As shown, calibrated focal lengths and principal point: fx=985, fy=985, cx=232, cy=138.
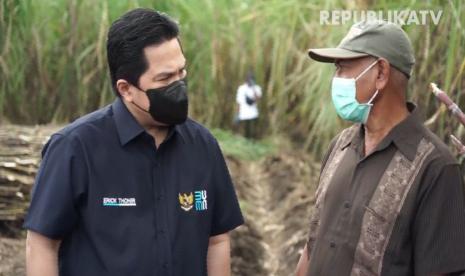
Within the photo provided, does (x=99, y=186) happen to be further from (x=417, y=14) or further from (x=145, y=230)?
(x=417, y=14)

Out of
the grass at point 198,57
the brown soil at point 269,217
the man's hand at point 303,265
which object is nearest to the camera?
the man's hand at point 303,265

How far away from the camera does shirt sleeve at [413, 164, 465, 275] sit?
2.71 m

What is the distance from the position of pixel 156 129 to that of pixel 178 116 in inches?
3.9

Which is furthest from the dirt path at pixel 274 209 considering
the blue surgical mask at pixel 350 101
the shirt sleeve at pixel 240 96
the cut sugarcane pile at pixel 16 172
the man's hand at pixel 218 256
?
the blue surgical mask at pixel 350 101

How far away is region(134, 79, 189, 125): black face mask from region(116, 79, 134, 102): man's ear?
63 millimetres

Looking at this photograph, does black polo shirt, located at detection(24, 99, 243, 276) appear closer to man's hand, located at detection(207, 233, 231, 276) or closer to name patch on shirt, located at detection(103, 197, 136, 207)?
name patch on shirt, located at detection(103, 197, 136, 207)

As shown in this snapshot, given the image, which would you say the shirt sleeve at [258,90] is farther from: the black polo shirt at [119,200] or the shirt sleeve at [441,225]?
the shirt sleeve at [441,225]

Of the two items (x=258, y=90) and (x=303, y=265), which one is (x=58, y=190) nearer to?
(x=303, y=265)

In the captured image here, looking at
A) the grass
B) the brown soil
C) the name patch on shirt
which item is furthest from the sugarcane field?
the grass

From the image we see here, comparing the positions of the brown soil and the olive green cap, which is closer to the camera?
the olive green cap

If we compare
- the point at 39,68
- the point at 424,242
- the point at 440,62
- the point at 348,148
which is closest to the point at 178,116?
the point at 348,148

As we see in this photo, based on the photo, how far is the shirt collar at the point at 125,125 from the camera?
2768 millimetres

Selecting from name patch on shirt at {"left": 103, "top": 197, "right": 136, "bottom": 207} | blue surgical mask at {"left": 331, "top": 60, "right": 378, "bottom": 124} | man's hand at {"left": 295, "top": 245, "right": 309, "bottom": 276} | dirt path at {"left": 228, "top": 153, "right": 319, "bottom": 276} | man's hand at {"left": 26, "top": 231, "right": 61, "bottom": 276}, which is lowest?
Answer: dirt path at {"left": 228, "top": 153, "right": 319, "bottom": 276}

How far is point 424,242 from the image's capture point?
273 centimetres
